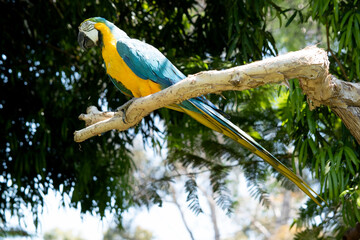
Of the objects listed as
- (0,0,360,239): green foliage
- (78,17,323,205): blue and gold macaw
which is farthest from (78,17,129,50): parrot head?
(0,0,360,239): green foliage

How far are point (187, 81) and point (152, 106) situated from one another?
20 centimetres

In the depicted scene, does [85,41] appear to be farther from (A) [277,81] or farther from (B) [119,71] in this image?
(A) [277,81]

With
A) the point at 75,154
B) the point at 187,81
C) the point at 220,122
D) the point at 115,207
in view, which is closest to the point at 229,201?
the point at 115,207

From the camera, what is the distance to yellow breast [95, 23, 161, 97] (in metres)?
2.00

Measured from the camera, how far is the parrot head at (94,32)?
2.08 metres

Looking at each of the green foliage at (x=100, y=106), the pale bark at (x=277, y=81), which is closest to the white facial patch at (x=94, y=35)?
the pale bark at (x=277, y=81)

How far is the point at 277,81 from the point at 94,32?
909mm

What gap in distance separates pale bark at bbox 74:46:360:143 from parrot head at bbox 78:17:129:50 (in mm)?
431

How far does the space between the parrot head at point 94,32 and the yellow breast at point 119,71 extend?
2 centimetres

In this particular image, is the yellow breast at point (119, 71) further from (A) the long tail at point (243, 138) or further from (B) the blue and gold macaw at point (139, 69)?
(A) the long tail at point (243, 138)

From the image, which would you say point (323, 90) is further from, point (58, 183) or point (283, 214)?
point (283, 214)

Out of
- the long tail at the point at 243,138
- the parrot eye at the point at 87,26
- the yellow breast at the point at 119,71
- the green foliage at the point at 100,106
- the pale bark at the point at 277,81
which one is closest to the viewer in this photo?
the pale bark at the point at 277,81

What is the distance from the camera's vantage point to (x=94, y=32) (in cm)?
210

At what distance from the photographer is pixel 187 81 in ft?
5.30
